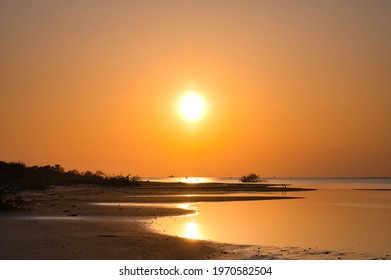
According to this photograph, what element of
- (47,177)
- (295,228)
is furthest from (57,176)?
(295,228)

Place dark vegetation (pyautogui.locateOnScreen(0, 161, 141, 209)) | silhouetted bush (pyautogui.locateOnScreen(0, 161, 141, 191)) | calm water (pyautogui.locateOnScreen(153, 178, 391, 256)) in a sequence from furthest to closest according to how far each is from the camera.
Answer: silhouetted bush (pyautogui.locateOnScreen(0, 161, 141, 191))
dark vegetation (pyautogui.locateOnScreen(0, 161, 141, 209))
calm water (pyautogui.locateOnScreen(153, 178, 391, 256))

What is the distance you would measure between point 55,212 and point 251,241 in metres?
15.2

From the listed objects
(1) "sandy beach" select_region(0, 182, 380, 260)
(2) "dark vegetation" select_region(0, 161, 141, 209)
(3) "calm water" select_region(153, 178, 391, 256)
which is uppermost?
(2) "dark vegetation" select_region(0, 161, 141, 209)

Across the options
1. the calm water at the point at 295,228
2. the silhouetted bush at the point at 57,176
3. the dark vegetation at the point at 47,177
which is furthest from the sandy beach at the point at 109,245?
the silhouetted bush at the point at 57,176

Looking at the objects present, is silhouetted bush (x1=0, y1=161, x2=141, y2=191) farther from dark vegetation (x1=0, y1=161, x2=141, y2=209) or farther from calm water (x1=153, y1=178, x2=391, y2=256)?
calm water (x1=153, y1=178, x2=391, y2=256)

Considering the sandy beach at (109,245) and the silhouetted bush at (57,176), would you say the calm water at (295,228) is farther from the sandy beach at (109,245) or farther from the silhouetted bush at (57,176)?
the silhouetted bush at (57,176)

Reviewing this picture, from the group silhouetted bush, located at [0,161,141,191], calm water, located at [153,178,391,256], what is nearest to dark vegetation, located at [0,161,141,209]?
silhouetted bush, located at [0,161,141,191]

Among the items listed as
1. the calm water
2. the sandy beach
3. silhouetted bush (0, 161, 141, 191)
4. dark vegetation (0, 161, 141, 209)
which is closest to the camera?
the sandy beach

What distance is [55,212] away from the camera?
3344cm
